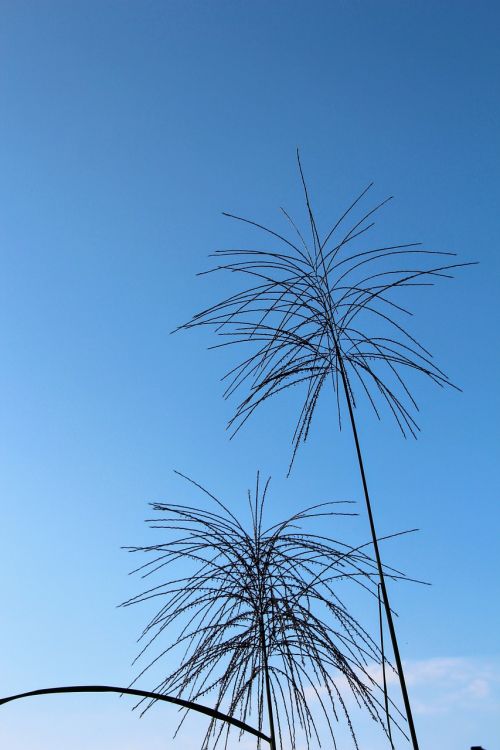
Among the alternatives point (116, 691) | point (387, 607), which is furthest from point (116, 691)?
point (387, 607)

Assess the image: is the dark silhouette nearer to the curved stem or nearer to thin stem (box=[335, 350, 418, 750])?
the curved stem

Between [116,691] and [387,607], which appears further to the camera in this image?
[387,607]

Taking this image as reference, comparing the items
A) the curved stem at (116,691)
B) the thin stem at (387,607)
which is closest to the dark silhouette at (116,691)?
the curved stem at (116,691)

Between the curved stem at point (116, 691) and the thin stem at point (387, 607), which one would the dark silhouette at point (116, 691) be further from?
the thin stem at point (387, 607)

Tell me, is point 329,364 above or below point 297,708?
above

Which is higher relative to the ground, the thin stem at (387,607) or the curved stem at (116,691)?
the thin stem at (387,607)

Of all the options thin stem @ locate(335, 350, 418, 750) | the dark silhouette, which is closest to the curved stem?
the dark silhouette

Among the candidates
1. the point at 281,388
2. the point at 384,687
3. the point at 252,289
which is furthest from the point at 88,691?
the point at 252,289

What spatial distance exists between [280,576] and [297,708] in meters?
0.44

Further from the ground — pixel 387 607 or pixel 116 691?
pixel 387 607

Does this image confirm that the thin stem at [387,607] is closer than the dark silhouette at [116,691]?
No

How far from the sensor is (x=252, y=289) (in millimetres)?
2578

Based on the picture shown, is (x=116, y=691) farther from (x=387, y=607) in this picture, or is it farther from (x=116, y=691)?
(x=387, y=607)

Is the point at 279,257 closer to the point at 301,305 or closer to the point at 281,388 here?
the point at 301,305
